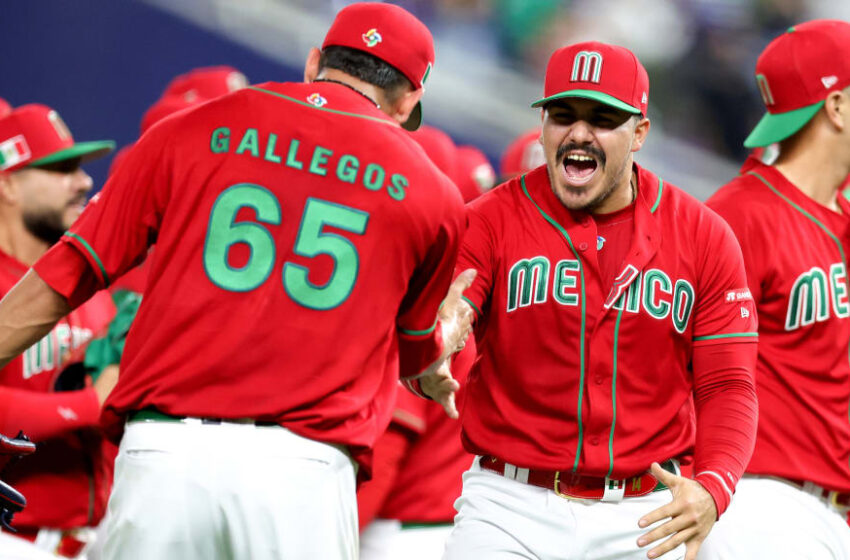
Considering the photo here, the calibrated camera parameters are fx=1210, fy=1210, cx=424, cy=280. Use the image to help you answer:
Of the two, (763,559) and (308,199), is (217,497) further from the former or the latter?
(763,559)

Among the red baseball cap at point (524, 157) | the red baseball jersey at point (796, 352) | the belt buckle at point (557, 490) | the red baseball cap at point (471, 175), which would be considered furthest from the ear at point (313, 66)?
the red baseball cap at point (524, 157)

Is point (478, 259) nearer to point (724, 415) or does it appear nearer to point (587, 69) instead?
point (587, 69)

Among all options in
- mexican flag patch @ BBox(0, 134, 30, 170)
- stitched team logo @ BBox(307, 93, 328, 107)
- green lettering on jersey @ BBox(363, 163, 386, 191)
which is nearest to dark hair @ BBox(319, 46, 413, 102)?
stitched team logo @ BBox(307, 93, 328, 107)

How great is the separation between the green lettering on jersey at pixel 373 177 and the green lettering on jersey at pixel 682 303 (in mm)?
983

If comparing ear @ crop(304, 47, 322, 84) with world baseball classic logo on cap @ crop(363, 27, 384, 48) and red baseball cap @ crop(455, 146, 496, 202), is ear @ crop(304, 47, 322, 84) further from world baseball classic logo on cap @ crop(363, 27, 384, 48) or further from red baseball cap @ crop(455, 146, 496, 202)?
red baseball cap @ crop(455, 146, 496, 202)

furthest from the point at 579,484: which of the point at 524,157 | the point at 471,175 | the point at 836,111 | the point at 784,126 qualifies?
the point at 471,175

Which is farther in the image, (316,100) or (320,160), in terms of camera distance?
(316,100)

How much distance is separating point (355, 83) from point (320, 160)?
0.40m

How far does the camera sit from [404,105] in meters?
3.34

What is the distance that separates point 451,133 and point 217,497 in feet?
24.6

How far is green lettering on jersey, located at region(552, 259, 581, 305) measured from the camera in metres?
3.41

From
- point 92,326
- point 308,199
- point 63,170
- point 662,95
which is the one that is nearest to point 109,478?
point 92,326

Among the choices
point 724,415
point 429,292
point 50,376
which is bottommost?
point 50,376

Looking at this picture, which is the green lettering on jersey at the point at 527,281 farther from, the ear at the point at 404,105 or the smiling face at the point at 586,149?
the ear at the point at 404,105
